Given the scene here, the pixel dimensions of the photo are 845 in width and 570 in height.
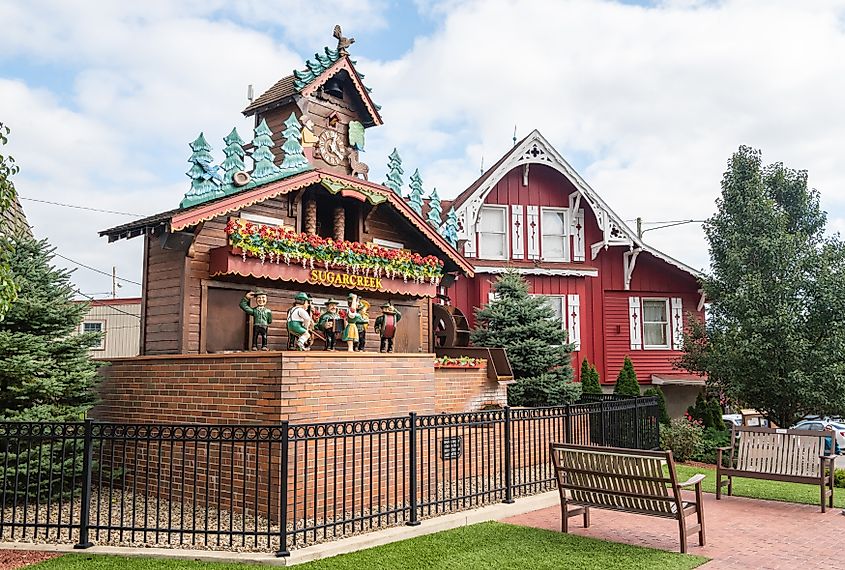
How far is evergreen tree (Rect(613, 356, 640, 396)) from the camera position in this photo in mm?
20766

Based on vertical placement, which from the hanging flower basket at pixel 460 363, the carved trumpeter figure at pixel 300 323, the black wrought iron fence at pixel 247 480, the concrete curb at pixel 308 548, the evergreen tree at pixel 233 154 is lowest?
the concrete curb at pixel 308 548

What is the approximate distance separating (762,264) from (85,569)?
51.6 ft

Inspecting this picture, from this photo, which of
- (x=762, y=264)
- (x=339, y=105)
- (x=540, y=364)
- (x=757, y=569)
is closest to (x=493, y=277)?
(x=540, y=364)

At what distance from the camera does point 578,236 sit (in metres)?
22.7

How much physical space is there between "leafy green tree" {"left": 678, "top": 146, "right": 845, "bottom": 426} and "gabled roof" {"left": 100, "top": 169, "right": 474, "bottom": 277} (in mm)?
7089

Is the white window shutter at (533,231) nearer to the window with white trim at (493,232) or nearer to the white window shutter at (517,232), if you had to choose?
the white window shutter at (517,232)

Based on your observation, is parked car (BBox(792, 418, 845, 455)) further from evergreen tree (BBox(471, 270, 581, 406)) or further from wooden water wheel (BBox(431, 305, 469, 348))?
wooden water wheel (BBox(431, 305, 469, 348))

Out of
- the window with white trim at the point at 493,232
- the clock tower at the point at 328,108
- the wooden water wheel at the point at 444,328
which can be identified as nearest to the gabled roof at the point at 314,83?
the clock tower at the point at 328,108

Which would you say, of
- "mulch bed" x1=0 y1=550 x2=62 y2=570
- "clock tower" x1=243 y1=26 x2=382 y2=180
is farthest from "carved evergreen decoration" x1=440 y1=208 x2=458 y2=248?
"mulch bed" x1=0 y1=550 x2=62 y2=570

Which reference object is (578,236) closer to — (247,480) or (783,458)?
(783,458)

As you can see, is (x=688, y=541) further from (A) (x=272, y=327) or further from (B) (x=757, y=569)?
(A) (x=272, y=327)

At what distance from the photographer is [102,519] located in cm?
883

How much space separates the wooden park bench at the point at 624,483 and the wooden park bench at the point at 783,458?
112 inches

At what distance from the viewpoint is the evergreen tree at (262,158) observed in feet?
39.8
